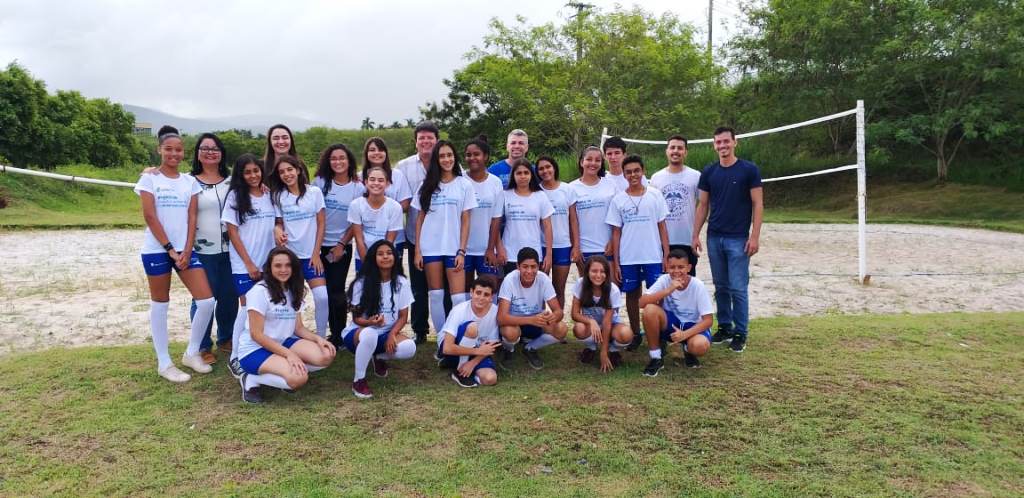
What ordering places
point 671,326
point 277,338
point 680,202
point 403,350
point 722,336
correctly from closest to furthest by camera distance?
point 277,338, point 403,350, point 671,326, point 680,202, point 722,336

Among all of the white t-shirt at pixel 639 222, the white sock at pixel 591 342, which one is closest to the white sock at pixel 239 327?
the white sock at pixel 591 342

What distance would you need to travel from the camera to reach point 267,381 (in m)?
3.62

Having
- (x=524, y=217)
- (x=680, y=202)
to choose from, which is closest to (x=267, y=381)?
(x=524, y=217)

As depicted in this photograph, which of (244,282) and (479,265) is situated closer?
(244,282)

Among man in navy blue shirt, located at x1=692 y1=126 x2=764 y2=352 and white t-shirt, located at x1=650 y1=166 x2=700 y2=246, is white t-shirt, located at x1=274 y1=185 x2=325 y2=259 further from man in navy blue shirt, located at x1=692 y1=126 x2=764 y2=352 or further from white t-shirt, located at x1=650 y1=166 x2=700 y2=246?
man in navy blue shirt, located at x1=692 y1=126 x2=764 y2=352

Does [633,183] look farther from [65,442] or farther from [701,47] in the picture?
[701,47]

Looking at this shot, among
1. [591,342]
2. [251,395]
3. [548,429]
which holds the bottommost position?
[548,429]

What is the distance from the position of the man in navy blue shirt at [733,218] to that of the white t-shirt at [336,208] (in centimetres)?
242

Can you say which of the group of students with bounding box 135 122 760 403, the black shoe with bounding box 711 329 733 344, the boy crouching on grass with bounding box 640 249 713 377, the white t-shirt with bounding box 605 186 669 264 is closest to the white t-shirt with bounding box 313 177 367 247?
the group of students with bounding box 135 122 760 403

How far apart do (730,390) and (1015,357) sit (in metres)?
2.11

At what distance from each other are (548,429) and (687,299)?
1.43 meters

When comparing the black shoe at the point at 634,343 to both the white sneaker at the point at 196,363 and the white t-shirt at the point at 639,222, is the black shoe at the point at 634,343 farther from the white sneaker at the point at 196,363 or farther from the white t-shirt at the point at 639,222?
the white sneaker at the point at 196,363

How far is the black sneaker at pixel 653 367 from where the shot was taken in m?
3.98

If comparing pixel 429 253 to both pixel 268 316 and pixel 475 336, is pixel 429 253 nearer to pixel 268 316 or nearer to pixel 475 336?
pixel 475 336
